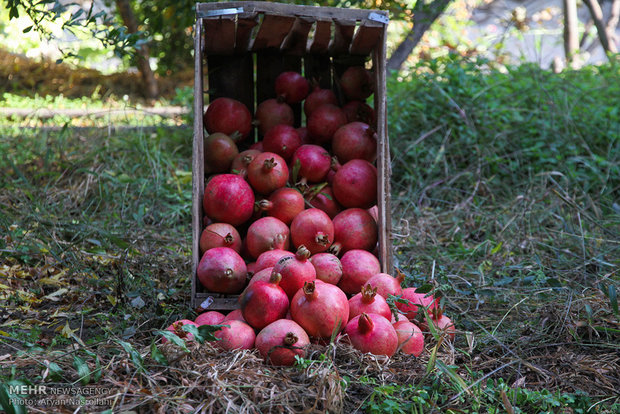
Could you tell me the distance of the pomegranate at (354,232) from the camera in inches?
95.6

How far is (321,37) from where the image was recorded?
9.00 ft

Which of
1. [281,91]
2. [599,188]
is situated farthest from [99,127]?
[599,188]

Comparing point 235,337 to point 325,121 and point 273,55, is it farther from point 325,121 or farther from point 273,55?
point 273,55

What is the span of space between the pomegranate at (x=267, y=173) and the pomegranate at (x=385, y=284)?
2.13 feet

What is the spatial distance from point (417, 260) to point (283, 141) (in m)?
1.02

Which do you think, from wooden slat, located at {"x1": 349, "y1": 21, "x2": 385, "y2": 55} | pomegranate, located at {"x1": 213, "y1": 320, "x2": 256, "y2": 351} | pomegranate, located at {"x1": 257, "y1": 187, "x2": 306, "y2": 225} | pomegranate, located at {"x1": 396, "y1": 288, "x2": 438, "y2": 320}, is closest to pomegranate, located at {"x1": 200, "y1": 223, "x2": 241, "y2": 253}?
pomegranate, located at {"x1": 257, "y1": 187, "x2": 306, "y2": 225}

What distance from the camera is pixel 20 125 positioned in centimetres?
528

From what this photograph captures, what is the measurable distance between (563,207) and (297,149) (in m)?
2.11

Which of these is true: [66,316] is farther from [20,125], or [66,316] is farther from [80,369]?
[20,125]

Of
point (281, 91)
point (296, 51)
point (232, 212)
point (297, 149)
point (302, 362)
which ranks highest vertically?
point (296, 51)

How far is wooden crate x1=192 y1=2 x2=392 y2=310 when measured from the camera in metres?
2.39

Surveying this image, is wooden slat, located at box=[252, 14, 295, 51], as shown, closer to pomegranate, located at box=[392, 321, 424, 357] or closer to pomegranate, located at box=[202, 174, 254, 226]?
pomegranate, located at box=[202, 174, 254, 226]

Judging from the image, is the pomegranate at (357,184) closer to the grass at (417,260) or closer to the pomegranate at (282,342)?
the grass at (417,260)

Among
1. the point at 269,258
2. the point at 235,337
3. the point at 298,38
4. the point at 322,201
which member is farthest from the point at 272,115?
the point at 235,337
